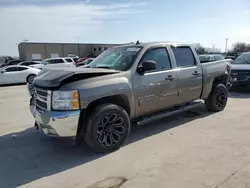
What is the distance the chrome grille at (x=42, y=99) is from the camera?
12.5 ft

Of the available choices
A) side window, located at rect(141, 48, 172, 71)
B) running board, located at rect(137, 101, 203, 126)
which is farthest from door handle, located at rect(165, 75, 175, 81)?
running board, located at rect(137, 101, 203, 126)

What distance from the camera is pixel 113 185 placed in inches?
123

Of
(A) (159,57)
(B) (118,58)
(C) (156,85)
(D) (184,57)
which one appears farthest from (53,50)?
(C) (156,85)

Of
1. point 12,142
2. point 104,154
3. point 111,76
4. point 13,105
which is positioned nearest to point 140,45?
point 111,76

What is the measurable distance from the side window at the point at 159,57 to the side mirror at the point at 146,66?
30cm

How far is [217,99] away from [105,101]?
12.0 feet

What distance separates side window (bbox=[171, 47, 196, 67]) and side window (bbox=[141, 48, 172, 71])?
0.29 m

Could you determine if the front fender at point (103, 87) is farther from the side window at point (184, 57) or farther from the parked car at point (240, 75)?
the parked car at point (240, 75)

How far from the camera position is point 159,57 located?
504 cm

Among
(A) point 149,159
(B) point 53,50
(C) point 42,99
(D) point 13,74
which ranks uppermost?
(B) point 53,50

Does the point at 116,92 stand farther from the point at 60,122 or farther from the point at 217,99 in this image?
the point at 217,99

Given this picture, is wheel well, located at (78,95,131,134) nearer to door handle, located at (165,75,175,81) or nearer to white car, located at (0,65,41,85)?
door handle, located at (165,75,175,81)

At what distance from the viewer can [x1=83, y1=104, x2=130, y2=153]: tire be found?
3896 mm

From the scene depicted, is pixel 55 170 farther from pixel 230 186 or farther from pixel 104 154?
pixel 230 186
